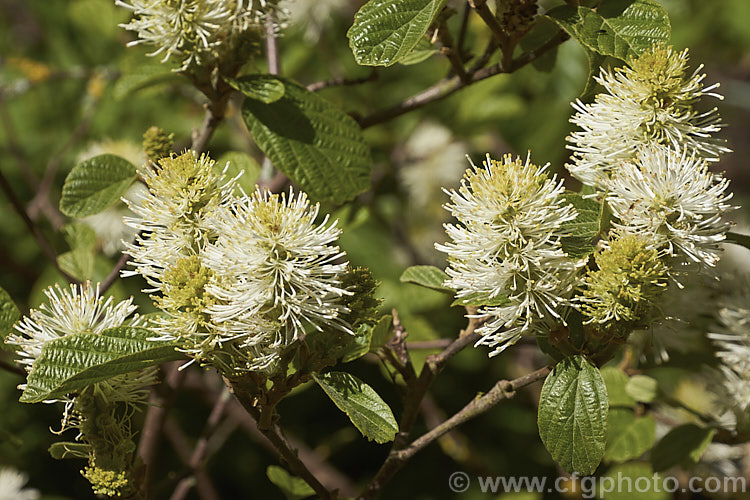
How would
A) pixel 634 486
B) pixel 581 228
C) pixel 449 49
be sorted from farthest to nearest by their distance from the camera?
pixel 634 486
pixel 449 49
pixel 581 228

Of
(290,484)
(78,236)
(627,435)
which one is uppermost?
(78,236)

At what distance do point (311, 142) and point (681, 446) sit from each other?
35.6 inches

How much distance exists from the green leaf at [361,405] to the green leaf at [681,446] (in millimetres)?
742

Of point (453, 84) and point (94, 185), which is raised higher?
point (453, 84)

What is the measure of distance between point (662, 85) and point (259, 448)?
72.7 inches

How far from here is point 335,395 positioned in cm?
95

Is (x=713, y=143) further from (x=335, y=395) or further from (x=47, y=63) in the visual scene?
(x=47, y=63)

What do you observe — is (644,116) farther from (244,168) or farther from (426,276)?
(244,168)

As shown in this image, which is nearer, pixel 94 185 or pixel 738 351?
pixel 94 185

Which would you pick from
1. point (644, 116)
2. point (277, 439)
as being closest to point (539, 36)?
point (644, 116)

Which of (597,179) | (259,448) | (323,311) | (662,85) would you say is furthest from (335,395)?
(259,448)

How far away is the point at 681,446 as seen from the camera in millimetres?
1425

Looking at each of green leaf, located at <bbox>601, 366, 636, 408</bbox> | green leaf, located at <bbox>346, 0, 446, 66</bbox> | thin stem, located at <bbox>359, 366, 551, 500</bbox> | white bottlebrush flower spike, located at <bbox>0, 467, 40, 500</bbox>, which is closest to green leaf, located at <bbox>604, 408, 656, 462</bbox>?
green leaf, located at <bbox>601, 366, 636, 408</bbox>

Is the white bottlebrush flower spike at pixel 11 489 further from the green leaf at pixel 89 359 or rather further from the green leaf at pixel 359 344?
the green leaf at pixel 359 344
